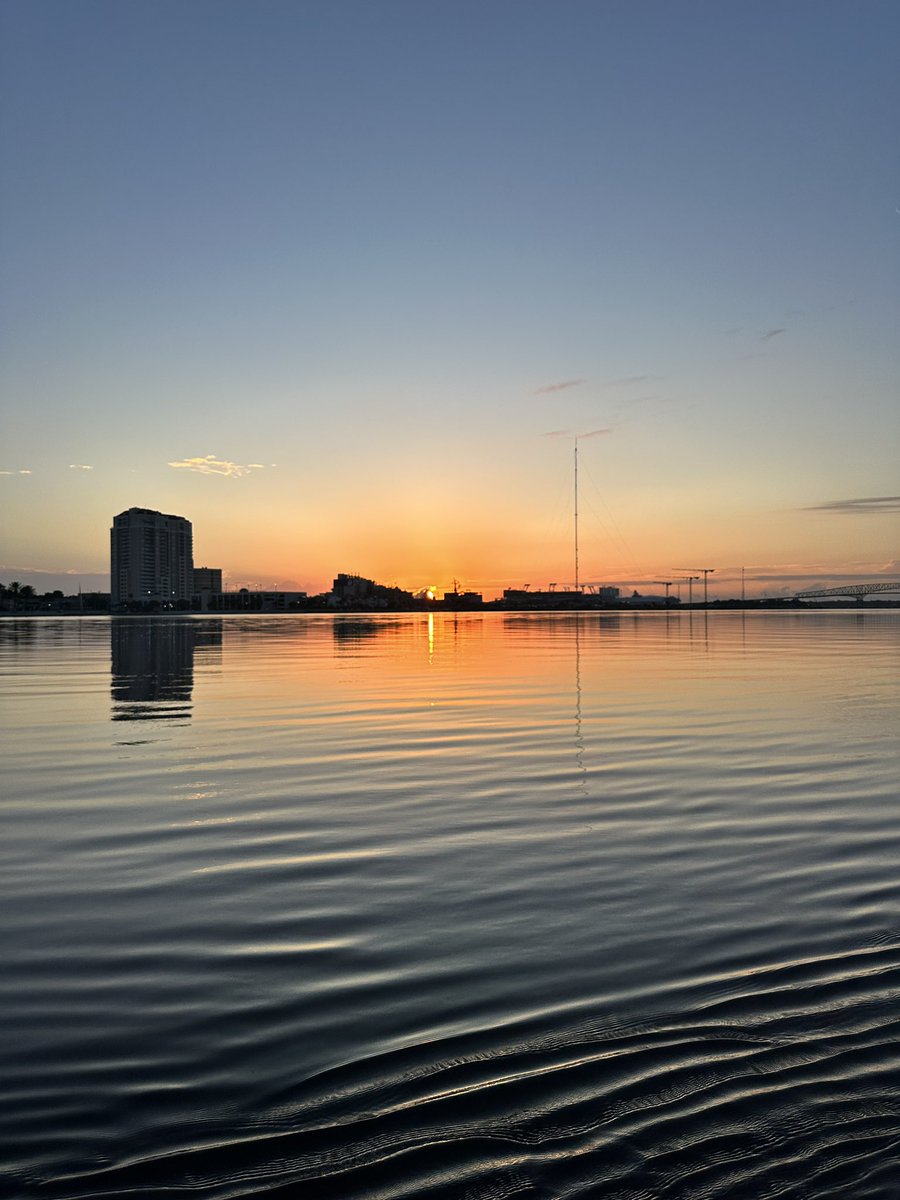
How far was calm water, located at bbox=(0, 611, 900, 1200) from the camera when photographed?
456cm

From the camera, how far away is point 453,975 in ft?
22.2

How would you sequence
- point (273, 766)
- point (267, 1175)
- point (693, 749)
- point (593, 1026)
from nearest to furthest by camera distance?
point (267, 1175), point (593, 1026), point (273, 766), point (693, 749)

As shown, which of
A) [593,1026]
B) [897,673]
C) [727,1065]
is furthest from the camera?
[897,673]

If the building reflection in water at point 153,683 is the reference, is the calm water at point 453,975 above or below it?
above

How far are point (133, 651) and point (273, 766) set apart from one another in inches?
1757

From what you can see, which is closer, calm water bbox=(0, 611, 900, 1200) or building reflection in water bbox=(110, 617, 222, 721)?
calm water bbox=(0, 611, 900, 1200)

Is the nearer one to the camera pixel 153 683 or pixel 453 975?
pixel 453 975

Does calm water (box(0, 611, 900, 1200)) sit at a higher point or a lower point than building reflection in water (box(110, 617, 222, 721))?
higher

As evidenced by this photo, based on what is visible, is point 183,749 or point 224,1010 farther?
point 183,749

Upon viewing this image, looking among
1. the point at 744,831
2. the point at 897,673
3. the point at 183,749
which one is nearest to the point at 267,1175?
the point at 744,831

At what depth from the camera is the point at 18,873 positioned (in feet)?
32.3

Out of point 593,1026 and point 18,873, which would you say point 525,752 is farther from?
point 593,1026

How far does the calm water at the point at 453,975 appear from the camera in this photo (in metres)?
4.56

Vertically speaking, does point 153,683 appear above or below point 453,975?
below
